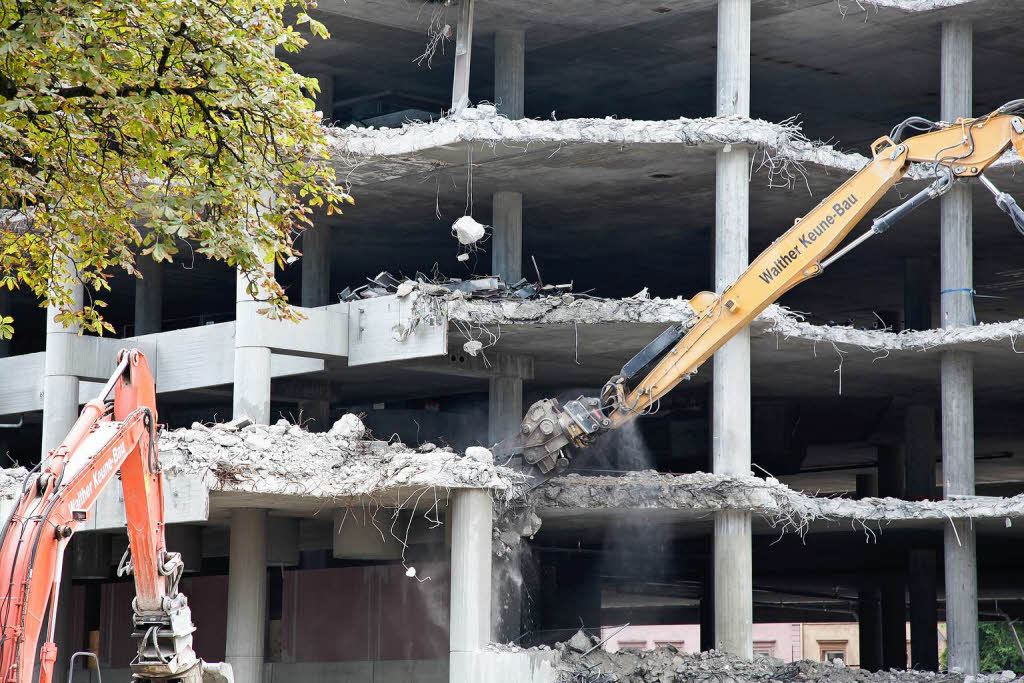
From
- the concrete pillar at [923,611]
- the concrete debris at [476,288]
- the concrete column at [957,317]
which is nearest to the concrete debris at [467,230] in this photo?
the concrete debris at [476,288]

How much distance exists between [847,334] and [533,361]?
652cm

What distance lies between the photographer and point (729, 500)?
81.8 ft

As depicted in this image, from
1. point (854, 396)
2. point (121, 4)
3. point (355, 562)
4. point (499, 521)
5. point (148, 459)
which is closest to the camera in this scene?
point (121, 4)

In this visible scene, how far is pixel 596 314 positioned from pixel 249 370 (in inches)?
256

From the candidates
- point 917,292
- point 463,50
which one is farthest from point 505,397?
point 917,292

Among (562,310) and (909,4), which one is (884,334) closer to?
(909,4)

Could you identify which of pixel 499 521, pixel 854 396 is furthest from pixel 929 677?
pixel 854 396

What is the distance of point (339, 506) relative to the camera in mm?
24578

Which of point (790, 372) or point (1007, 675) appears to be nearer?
point (1007, 675)

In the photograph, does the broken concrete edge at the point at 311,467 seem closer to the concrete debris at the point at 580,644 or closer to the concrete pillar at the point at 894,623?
the concrete debris at the point at 580,644

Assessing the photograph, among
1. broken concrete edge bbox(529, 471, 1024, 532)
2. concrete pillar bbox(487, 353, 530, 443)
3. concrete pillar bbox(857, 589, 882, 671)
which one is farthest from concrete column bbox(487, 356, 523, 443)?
concrete pillar bbox(857, 589, 882, 671)

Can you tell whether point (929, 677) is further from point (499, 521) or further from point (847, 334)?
point (499, 521)

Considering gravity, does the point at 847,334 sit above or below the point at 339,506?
above

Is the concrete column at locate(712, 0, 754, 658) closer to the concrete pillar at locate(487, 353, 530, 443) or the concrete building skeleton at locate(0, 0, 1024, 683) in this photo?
the concrete building skeleton at locate(0, 0, 1024, 683)
